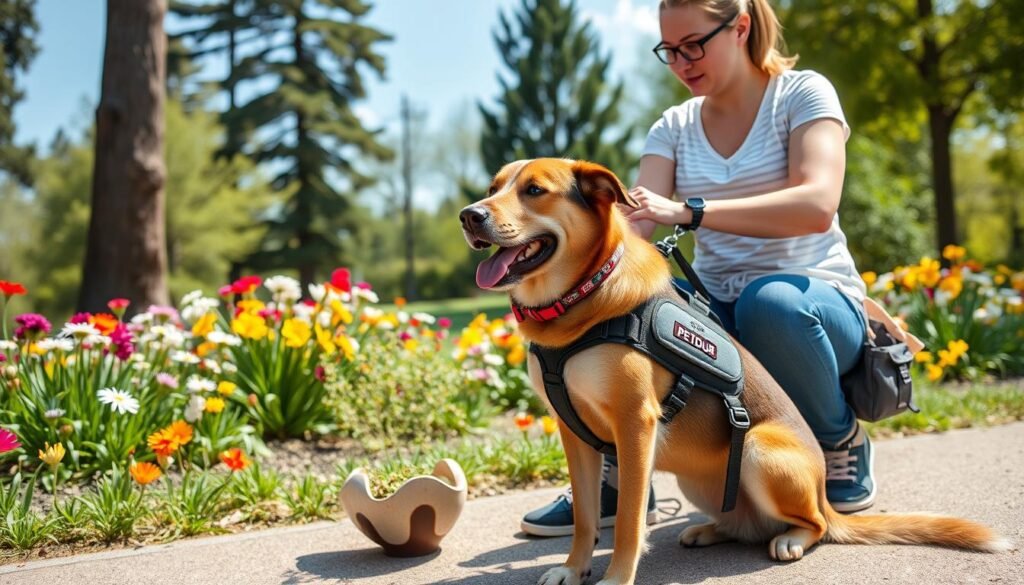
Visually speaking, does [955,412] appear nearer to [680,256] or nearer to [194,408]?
[680,256]

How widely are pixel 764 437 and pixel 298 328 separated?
→ 122 inches

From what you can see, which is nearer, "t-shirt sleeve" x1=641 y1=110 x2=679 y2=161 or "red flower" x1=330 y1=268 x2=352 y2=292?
"t-shirt sleeve" x1=641 y1=110 x2=679 y2=161

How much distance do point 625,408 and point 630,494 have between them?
0.94 ft

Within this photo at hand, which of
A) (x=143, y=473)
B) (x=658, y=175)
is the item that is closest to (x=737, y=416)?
(x=658, y=175)

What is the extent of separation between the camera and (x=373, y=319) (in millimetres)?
5648

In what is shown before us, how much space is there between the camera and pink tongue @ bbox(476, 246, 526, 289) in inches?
101

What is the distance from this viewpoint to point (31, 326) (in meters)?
4.13

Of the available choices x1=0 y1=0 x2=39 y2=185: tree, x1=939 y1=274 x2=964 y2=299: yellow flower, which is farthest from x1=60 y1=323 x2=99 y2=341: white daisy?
x1=0 y1=0 x2=39 y2=185: tree

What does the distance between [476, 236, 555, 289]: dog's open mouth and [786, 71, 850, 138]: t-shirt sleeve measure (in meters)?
1.44

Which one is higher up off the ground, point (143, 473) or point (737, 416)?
point (737, 416)

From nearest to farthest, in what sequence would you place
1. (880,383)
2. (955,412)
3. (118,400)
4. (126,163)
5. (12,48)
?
(880,383) → (118,400) → (955,412) → (126,163) → (12,48)

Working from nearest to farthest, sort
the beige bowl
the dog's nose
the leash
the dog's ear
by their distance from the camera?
the dog's nose
the dog's ear
the beige bowl
the leash

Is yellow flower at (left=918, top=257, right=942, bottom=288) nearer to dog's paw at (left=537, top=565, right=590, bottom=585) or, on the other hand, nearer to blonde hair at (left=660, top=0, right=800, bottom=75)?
blonde hair at (left=660, top=0, right=800, bottom=75)

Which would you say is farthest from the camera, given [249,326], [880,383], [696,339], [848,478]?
[249,326]
